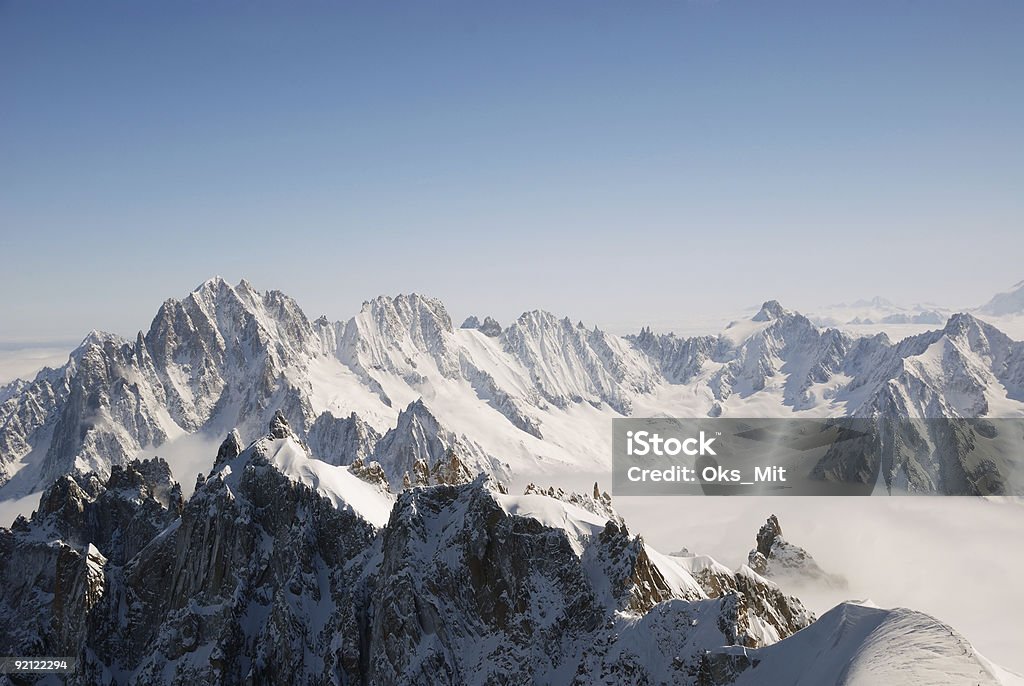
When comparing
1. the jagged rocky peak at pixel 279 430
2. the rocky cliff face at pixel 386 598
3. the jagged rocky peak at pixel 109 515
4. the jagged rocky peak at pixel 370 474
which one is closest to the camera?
the rocky cliff face at pixel 386 598

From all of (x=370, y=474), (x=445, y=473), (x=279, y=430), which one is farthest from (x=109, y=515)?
(x=445, y=473)

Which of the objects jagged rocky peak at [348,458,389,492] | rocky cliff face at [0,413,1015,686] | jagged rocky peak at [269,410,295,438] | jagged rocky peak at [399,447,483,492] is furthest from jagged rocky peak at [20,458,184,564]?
jagged rocky peak at [399,447,483,492]

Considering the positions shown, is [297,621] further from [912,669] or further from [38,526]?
[912,669]

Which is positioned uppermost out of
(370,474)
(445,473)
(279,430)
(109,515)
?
(279,430)

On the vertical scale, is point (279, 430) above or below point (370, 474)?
above

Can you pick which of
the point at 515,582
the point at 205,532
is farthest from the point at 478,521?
the point at 205,532

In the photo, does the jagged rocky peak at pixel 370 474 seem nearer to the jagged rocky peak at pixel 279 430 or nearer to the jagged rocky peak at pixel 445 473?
the jagged rocky peak at pixel 445 473

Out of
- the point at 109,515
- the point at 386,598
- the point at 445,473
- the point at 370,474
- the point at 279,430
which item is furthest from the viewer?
the point at 109,515

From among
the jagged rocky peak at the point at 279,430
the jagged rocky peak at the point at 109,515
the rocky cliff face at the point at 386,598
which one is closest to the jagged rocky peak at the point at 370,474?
the rocky cliff face at the point at 386,598

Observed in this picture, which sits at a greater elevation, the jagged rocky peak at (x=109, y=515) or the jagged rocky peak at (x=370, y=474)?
the jagged rocky peak at (x=370, y=474)

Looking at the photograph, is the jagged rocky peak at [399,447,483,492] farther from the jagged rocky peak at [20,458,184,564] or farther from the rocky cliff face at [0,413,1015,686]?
the jagged rocky peak at [20,458,184,564]

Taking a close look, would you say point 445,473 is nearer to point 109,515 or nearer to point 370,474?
point 370,474
